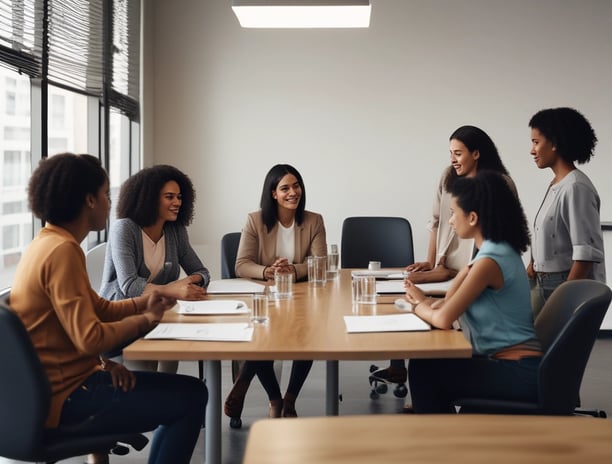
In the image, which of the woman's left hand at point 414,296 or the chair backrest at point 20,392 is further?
the woman's left hand at point 414,296

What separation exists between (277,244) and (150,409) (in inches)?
68.2

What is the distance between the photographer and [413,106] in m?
5.80

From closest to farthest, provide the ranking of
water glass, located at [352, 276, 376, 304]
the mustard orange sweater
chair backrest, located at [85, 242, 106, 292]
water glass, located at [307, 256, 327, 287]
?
the mustard orange sweater → water glass, located at [352, 276, 376, 304] → water glass, located at [307, 256, 327, 287] → chair backrest, located at [85, 242, 106, 292]

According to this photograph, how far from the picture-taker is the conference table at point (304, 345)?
214 cm

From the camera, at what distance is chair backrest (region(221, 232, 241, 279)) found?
4.25 meters

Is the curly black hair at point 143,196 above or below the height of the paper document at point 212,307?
above

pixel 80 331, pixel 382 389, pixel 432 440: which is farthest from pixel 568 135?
pixel 432 440

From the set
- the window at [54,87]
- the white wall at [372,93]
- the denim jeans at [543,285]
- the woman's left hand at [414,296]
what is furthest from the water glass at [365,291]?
the white wall at [372,93]

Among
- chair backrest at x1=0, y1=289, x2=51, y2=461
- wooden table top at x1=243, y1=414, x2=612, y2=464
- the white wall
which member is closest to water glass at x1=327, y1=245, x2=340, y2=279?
chair backrest at x1=0, y1=289, x2=51, y2=461

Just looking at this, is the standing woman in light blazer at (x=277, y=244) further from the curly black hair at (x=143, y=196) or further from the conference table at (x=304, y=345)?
the conference table at (x=304, y=345)

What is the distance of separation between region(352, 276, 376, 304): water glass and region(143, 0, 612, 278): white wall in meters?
2.92

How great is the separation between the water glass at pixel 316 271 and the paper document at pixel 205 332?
3.24 feet

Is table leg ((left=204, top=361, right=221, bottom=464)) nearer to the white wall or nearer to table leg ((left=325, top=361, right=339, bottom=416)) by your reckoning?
table leg ((left=325, top=361, right=339, bottom=416))

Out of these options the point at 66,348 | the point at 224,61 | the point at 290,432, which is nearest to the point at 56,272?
the point at 66,348
